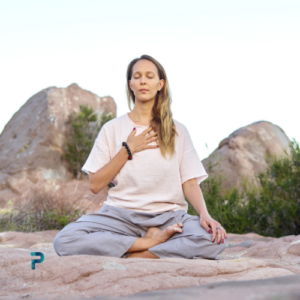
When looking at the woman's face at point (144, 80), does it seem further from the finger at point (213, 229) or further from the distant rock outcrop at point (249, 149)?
the distant rock outcrop at point (249, 149)

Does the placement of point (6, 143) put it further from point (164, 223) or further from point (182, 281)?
point (182, 281)

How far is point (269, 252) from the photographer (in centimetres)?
309

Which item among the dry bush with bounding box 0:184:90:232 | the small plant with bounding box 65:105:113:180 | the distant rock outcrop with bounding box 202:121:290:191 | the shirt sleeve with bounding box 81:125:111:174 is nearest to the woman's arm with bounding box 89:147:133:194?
the shirt sleeve with bounding box 81:125:111:174

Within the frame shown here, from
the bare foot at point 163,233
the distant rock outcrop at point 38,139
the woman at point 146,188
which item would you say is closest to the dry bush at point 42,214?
the woman at point 146,188

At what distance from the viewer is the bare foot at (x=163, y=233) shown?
100 inches

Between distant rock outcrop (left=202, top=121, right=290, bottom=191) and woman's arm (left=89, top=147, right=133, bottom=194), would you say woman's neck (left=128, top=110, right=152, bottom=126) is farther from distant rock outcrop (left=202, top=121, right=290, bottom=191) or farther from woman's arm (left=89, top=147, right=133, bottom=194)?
distant rock outcrop (left=202, top=121, right=290, bottom=191)

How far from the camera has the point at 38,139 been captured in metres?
11.9

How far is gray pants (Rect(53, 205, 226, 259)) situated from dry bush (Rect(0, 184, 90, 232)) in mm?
3041

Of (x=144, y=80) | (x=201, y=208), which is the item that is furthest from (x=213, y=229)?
(x=144, y=80)

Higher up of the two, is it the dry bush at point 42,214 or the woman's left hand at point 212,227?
the woman's left hand at point 212,227

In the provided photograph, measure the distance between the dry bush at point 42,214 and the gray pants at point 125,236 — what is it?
3041mm

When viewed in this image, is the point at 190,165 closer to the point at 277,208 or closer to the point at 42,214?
the point at 277,208

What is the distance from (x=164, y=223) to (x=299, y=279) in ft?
5.21

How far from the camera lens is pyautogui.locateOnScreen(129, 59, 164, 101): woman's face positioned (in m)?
2.99
